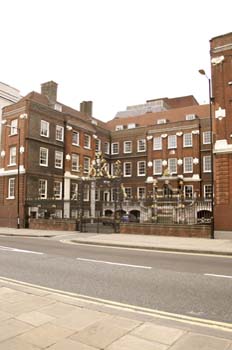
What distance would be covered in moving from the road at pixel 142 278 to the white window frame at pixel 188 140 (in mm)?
33500

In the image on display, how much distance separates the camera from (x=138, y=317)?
5.37 m

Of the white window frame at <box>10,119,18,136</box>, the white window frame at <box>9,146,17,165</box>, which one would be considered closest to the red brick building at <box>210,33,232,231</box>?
the white window frame at <box>9,146,17,165</box>

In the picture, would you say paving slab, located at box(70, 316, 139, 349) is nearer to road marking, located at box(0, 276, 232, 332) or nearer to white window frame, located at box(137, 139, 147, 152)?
road marking, located at box(0, 276, 232, 332)

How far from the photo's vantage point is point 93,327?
4785 millimetres

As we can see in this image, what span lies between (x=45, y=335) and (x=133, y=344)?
3.81ft

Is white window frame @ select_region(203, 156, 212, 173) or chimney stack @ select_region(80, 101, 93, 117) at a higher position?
chimney stack @ select_region(80, 101, 93, 117)

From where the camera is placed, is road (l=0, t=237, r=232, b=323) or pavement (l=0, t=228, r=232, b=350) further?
road (l=0, t=237, r=232, b=323)

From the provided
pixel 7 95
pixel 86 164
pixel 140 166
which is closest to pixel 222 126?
pixel 86 164

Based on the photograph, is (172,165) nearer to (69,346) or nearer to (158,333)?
(158,333)

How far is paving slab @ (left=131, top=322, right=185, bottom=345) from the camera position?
4402 millimetres

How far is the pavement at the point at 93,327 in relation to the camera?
4219 millimetres

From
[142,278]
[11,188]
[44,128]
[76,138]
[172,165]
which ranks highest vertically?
[44,128]

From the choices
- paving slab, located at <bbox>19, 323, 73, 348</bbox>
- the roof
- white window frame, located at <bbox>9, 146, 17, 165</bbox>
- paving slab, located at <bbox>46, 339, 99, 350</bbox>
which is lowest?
paving slab, located at <bbox>46, 339, 99, 350</bbox>

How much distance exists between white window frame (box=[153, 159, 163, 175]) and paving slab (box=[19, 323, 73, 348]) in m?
42.6
